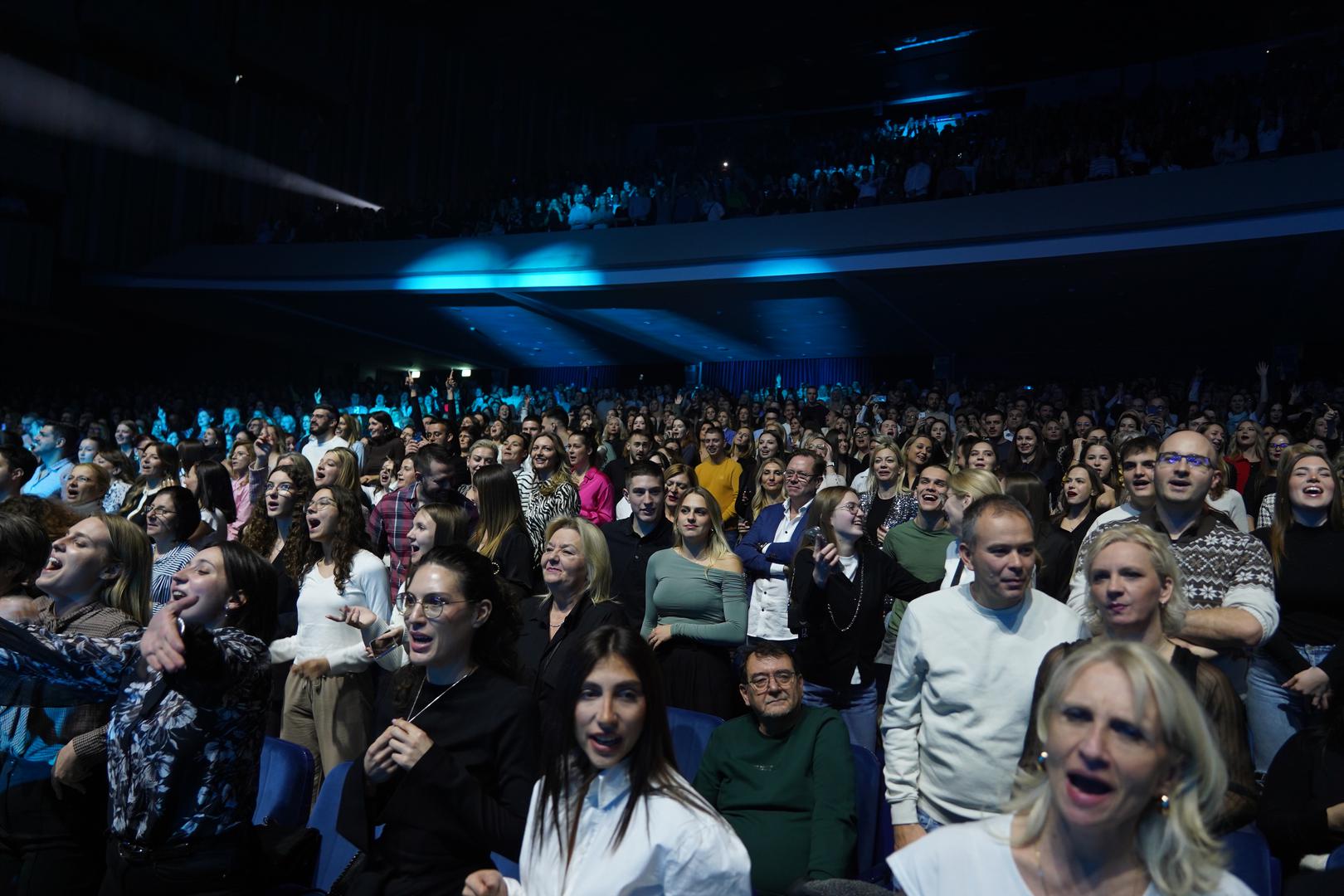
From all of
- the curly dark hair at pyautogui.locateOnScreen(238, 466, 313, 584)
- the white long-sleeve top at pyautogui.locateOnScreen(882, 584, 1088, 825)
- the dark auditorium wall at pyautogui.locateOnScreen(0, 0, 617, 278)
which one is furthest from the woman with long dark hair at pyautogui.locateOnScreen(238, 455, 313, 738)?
the dark auditorium wall at pyautogui.locateOnScreen(0, 0, 617, 278)

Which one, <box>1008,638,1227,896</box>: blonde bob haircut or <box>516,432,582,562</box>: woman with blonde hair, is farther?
<box>516,432,582,562</box>: woman with blonde hair

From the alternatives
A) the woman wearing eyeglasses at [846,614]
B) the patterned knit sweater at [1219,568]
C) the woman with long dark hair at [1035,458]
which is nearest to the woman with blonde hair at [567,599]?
the woman wearing eyeglasses at [846,614]

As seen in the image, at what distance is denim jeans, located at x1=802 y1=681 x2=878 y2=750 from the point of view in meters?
3.61

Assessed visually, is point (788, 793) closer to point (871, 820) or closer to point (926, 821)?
point (871, 820)

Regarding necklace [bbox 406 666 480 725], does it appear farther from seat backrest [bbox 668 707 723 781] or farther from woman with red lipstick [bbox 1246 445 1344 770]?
woman with red lipstick [bbox 1246 445 1344 770]

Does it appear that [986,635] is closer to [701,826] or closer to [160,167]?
[701,826]

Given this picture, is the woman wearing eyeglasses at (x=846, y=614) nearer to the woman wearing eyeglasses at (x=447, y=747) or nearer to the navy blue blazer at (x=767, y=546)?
the navy blue blazer at (x=767, y=546)

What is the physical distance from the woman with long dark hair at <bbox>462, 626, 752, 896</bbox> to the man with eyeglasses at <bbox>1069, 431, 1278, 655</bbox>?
1.28 meters

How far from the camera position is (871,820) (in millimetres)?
2762

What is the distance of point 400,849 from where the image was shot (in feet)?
6.71

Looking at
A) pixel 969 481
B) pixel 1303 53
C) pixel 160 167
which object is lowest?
pixel 969 481

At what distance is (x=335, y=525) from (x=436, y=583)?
1.74m

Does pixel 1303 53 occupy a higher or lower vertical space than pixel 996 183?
higher

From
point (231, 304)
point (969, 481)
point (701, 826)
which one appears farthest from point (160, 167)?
point (701, 826)
